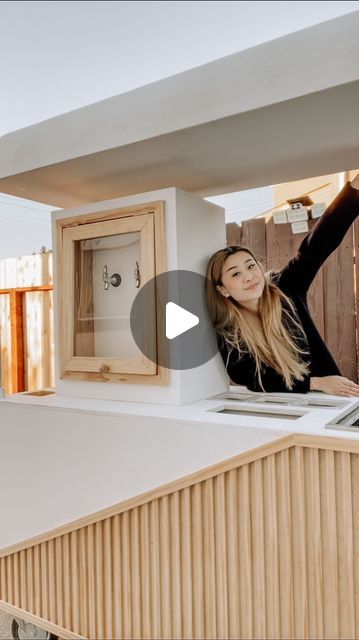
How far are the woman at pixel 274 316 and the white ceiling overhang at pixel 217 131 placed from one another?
252 millimetres

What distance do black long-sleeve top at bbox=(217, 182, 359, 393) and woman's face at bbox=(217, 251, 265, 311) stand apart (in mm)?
104

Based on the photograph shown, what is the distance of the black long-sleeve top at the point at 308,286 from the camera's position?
5.56 feet

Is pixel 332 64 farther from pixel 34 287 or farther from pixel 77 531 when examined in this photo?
pixel 34 287

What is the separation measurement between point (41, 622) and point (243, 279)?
4.79ft

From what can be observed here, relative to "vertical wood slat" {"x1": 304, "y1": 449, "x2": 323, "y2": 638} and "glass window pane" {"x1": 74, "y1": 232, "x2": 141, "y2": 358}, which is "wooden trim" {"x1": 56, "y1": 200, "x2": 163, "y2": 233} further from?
"vertical wood slat" {"x1": 304, "y1": 449, "x2": 323, "y2": 638}

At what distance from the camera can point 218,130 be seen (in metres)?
1.31

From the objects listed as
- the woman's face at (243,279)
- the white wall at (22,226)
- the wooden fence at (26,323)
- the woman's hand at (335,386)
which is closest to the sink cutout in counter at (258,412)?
the woman's hand at (335,386)

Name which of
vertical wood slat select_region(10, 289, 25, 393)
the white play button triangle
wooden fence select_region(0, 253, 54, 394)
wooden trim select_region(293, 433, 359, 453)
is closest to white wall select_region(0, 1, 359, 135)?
the white play button triangle

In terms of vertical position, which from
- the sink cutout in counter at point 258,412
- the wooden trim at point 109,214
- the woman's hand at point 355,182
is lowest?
the sink cutout in counter at point 258,412

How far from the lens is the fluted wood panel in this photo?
1071 mm

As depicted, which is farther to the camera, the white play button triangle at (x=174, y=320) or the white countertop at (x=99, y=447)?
the white play button triangle at (x=174, y=320)

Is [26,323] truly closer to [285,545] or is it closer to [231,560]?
[231,560]
